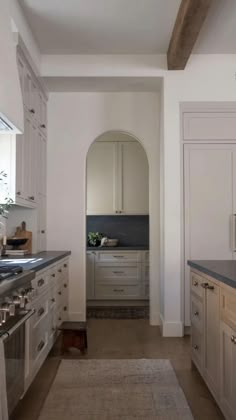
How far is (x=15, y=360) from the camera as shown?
1.99 meters

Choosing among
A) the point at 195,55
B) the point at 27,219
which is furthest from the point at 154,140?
the point at 27,219

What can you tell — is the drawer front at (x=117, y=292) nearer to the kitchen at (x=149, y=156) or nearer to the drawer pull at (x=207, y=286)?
the kitchen at (x=149, y=156)

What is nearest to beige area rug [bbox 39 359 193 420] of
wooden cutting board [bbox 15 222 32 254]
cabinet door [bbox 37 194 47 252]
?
wooden cutting board [bbox 15 222 32 254]

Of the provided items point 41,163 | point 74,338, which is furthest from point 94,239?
point 74,338

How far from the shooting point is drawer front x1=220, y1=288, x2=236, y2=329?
6.14 feet

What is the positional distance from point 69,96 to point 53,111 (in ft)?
0.86

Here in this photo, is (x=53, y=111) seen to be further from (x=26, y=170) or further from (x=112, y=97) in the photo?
(x=26, y=170)

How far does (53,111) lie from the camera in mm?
4480

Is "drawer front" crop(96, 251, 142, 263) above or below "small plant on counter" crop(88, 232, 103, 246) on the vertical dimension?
below

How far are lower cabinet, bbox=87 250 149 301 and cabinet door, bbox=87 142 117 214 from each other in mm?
727

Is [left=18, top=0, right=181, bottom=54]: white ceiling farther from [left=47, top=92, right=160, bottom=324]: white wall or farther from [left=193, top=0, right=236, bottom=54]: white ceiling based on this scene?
[left=47, top=92, right=160, bottom=324]: white wall

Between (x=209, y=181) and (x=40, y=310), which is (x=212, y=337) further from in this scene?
(x=209, y=181)

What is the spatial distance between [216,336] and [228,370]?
0.87 feet

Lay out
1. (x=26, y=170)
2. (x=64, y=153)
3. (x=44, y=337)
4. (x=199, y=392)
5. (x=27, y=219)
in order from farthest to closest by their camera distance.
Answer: (x=64, y=153), (x=27, y=219), (x=26, y=170), (x=44, y=337), (x=199, y=392)
